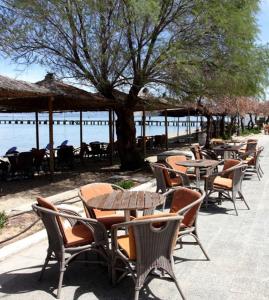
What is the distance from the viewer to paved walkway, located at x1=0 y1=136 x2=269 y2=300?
3.99 m

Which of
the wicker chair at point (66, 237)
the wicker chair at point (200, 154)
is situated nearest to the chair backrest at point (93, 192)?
the wicker chair at point (66, 237)

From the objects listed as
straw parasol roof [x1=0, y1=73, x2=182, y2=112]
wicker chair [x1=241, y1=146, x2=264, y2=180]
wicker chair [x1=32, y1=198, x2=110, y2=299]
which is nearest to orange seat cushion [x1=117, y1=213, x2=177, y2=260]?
wicker chair [x1=32, y1=198, x2=110, y2=299]

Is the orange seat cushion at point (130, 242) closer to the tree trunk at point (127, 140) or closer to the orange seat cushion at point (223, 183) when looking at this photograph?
the orange seat cushion at point (223, 183)

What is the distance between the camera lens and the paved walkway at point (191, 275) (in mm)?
3992

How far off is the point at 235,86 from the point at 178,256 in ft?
25.6

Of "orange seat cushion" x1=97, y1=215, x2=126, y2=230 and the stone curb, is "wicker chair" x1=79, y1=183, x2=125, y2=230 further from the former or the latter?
the stone curb

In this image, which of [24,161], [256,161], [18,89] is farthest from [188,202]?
[24,161]

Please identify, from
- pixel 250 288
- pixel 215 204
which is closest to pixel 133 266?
pixel 250 288

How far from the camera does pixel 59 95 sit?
10852 millimetres

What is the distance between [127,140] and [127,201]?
8.96 meters

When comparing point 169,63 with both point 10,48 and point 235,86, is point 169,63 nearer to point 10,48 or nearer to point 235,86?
point 235,86

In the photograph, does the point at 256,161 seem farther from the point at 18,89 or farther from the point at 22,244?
the point at 22,244

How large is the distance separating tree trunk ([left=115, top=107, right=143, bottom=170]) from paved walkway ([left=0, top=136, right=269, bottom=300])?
7519 millimetres

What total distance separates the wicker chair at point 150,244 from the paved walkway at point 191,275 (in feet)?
1.00
